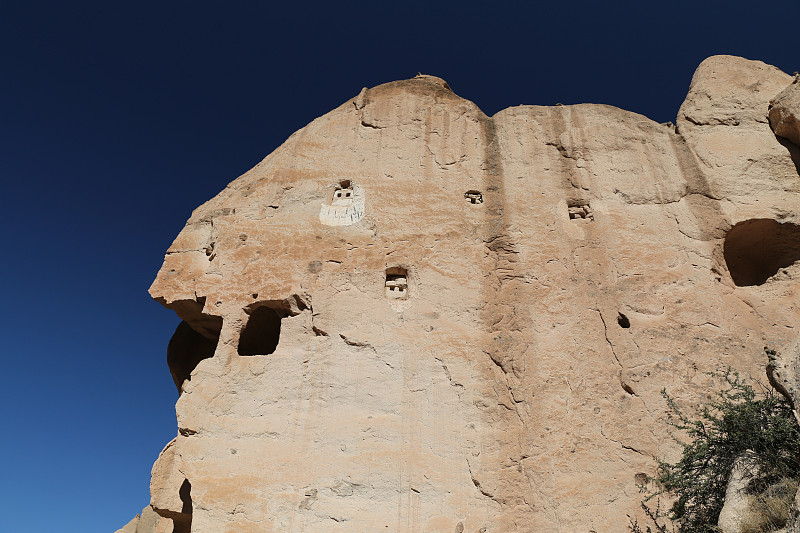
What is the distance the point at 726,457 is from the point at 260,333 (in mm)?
7133

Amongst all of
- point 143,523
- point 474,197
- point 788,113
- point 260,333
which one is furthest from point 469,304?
point 143,523

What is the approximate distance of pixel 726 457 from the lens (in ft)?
21.7

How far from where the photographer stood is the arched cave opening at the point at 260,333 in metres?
10.1

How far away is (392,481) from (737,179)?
24.5ft

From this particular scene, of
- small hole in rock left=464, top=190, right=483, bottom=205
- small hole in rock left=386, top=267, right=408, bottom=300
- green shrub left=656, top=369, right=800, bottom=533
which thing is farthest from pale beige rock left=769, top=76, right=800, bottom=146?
small hole in rock left=386, top=267, right=408, bottom=300

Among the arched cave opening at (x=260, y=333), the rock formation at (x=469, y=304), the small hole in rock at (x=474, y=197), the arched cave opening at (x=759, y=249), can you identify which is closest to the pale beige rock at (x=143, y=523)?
the rock formation at (x=469, y=304)

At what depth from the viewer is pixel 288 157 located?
10648 millimetres

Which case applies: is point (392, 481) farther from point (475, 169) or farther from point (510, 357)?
point (475, 169)

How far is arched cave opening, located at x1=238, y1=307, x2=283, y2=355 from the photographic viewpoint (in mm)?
10141

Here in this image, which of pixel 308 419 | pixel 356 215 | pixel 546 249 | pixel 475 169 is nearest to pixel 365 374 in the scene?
pixel 308 419

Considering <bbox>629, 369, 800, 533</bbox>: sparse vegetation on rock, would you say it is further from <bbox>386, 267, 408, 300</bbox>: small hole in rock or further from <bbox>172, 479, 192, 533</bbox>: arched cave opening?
<bbox>172, 479, 192, 533</bbox>: arched cave opening

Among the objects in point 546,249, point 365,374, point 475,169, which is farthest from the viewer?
point 475,169

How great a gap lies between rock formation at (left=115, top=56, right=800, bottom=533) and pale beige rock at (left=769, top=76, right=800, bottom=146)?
0.13m

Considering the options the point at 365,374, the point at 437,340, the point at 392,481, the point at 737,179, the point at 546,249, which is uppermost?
the point at 737,179
